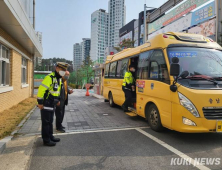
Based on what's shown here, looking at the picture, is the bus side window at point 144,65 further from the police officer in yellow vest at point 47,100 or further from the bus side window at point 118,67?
the police officer in yellow vest at point 47,100

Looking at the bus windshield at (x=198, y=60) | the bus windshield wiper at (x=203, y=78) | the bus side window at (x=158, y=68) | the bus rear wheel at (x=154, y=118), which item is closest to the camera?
the bus windshield wiper at (x=203, y=78)

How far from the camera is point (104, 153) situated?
3.85m

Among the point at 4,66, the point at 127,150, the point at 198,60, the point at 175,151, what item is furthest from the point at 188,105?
the point at 4,66

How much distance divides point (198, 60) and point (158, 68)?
1.01 metres

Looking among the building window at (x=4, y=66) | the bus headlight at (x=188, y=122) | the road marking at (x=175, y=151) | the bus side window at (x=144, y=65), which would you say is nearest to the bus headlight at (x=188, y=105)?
the bus headlight at (x=188, y=122)

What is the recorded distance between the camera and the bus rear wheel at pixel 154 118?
5.13m

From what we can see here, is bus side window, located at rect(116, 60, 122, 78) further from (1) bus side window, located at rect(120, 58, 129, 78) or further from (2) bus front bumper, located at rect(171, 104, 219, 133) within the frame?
(2) bus front bumper, located at rect(171, 104, 219, 133)

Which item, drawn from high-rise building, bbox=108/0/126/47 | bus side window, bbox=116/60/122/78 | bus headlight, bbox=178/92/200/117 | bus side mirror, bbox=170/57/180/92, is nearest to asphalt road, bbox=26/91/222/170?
bus headlight, bbox=178/92/200/117

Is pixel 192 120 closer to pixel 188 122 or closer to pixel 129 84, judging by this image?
pixel 188 122

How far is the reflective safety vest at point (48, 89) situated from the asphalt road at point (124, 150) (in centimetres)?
112

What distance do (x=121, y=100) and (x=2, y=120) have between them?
4.63 meters

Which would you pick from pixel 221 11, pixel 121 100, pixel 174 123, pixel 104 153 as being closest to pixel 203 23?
pixel 221 11

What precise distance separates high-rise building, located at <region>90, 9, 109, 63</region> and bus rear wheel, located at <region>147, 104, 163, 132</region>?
93894mm

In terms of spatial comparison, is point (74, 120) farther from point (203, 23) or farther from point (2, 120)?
point (203, 23)
